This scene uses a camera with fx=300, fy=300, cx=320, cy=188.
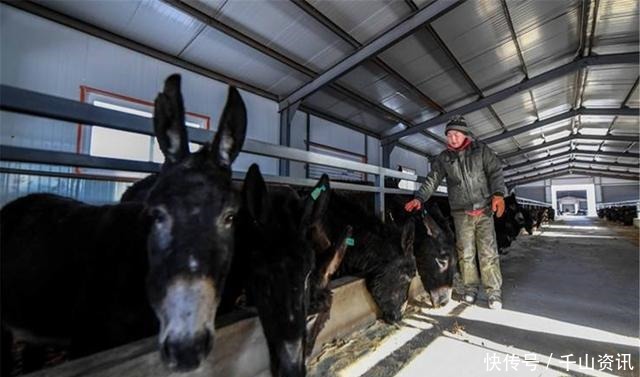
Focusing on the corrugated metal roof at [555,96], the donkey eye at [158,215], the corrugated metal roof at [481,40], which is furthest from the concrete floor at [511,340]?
the corrugated metal roof at [555,96]

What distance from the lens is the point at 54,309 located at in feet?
3.84

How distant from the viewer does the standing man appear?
295 centimetres

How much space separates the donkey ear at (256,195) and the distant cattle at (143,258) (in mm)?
148

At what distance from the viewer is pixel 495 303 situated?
9.14 ft

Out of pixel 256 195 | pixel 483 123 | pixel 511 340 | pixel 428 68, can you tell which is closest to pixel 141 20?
pixel 256 195

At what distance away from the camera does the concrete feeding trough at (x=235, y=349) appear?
95cm

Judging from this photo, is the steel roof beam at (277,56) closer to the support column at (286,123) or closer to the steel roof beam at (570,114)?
the support column at (286,123)

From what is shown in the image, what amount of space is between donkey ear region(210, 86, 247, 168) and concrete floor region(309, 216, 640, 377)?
128 cm

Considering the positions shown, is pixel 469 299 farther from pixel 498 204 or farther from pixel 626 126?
pixel 626 126

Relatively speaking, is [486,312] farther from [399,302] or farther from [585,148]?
[585,148]

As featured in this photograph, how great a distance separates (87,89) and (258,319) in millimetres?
4217

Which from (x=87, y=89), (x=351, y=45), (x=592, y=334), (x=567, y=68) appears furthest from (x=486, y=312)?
(x=567, y=68)

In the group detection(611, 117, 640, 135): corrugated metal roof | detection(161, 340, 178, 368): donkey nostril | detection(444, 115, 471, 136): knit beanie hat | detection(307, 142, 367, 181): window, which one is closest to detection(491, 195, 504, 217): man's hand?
detection(444, 115, 471, 136): knit beanie hat

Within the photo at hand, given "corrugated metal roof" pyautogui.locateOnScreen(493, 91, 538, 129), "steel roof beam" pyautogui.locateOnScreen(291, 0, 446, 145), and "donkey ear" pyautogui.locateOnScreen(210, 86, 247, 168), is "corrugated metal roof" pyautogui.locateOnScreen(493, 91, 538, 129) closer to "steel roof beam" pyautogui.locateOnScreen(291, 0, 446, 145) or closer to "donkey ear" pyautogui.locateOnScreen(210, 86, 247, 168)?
"steel roof beam" pyautogui.locateOnScreen(291, 0, 446, 145)
